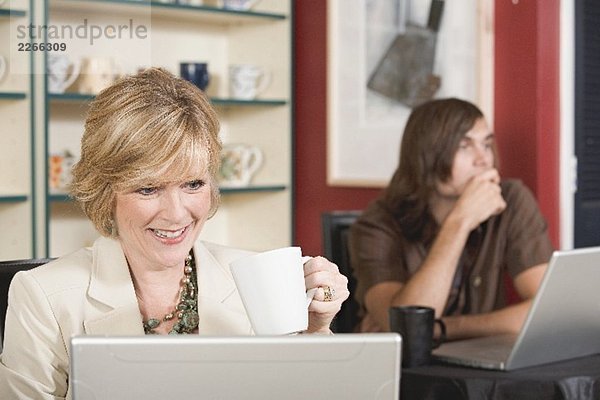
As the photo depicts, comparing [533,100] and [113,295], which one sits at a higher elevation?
[533,100]

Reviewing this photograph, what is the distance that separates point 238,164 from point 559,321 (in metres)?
2.13

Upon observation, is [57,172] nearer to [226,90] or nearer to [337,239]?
[226,90]

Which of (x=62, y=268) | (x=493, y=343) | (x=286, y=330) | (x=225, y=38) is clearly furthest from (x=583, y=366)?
(x=225, y=38)

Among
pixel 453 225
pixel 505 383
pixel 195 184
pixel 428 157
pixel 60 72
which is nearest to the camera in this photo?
pixel 195 184

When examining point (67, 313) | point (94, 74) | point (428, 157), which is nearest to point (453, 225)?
point (428, 157)

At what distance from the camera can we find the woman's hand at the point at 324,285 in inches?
54.9

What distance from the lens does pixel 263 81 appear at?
3.80m

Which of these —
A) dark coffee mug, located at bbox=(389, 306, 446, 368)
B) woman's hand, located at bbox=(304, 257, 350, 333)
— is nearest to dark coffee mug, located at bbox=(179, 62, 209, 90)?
dark coffee mug, located at bbox=(389, 306, 446, 368)

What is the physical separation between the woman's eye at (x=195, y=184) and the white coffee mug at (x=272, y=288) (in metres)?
0.31

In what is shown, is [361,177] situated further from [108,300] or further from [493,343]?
[108,300]

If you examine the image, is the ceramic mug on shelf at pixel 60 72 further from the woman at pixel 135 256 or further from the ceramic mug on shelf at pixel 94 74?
the woman at pixel 135 256

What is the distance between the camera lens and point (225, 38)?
13.0ft

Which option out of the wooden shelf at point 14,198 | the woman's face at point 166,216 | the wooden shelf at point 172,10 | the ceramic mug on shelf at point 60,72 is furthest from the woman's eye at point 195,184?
the wooden shelf at point 172,10

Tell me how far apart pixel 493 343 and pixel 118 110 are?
1.01 metres
